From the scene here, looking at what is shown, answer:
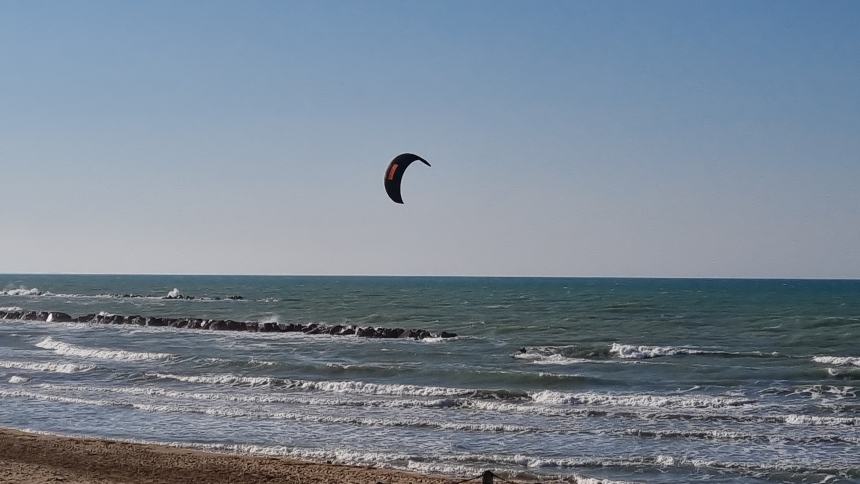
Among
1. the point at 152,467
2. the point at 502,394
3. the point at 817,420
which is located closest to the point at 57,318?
the point at 502,394

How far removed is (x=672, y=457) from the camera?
1546 cm

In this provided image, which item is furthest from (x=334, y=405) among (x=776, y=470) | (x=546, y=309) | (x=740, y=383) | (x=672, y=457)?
(x=546, y=309)

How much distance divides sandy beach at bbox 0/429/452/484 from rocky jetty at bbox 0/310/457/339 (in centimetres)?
2723

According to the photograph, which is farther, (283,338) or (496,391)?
(283,338)

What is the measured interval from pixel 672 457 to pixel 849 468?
2.91 metres

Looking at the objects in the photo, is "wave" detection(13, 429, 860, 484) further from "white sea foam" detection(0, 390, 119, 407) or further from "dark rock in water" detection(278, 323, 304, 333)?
"dark rock in water" detection(278, 323, 304, 333)

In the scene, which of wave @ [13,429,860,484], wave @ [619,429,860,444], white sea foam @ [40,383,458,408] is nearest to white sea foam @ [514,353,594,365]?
white sea foam @ [40,383,458,408]

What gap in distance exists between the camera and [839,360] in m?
30.4

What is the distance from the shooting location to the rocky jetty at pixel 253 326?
4341 cm

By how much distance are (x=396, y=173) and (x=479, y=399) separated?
672 cm

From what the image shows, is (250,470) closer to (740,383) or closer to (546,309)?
(740,383)

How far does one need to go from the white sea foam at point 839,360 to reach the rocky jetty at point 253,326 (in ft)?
56.7

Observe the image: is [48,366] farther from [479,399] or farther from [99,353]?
[479,399]

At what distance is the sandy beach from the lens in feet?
44.6
